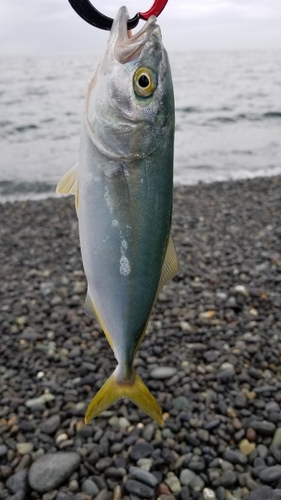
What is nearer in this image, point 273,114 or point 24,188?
point 24,188

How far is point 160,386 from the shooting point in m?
4.27

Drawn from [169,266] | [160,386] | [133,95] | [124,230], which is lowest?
[160,386]

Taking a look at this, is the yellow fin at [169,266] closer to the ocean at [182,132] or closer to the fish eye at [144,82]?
the fish eye at [144,82]

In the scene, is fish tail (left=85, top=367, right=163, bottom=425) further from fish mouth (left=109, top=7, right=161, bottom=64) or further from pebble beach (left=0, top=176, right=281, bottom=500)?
pebble beach (left=0, top=176, right=281, bottom=500)

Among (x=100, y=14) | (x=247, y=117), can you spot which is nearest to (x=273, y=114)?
(x=247, y=117)

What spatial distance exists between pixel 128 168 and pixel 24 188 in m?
12.2

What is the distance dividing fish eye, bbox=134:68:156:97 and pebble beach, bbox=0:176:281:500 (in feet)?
8.66

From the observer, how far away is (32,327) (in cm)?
530

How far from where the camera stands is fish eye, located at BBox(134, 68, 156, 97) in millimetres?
1527

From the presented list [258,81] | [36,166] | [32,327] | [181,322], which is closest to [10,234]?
[32,327]

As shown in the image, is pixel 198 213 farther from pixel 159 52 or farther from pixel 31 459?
pixel 159 52

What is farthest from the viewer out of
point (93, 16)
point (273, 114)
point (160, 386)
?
point (273, 114)

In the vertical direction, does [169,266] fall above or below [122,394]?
above

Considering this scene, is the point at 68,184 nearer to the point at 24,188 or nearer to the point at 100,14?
the point at 100,14
